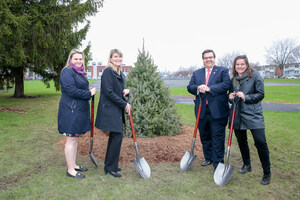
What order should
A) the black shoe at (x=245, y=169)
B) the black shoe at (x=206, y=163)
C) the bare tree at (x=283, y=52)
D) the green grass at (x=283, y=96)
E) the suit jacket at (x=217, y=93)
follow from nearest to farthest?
the suit jacket at (x=217, y=93), the black shoe at (x=245, y=169), the black shoe at (x=206, y=163), the green grass at (x=283, y=96), the bare tree at (x=283, y=52)

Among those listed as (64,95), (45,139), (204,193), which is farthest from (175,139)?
(45,139)

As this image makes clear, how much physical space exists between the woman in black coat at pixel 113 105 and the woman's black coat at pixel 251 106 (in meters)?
1.83

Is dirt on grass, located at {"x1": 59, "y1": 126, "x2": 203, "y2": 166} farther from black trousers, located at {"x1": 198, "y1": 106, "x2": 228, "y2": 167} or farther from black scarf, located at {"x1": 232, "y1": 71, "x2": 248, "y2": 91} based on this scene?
black scarf, located at {"x1": 232, "y1": 71, "x2": 248, "y2": 91}

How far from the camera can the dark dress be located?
375 centimetres

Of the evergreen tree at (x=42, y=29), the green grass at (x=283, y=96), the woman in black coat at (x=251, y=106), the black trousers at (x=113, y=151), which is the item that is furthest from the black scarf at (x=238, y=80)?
the green grass at (x=283, y=96)

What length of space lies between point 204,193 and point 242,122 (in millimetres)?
1296

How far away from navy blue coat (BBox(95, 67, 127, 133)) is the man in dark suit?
1437 millimetres

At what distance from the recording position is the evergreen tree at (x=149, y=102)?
18.2 ft

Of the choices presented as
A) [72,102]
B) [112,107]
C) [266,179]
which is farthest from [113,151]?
[266,179]

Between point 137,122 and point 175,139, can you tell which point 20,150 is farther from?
point 175,139

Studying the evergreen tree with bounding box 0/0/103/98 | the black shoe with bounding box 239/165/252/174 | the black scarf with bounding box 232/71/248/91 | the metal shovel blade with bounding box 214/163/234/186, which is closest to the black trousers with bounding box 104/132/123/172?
the metal shovel blade with bounding box 214/163/234/186

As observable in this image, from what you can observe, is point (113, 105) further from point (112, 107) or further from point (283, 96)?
point (283, 96)

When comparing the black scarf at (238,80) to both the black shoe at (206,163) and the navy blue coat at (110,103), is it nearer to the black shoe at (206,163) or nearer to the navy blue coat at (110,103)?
the black shoe at (206,163)

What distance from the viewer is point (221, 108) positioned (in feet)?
13.8
